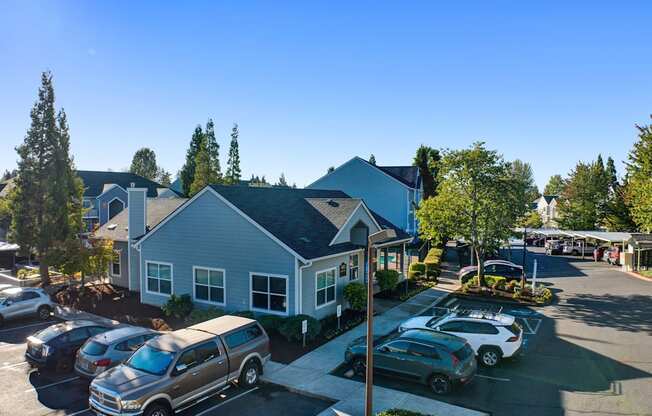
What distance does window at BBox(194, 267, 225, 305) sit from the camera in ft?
65.6

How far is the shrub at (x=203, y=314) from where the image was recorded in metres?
18.4

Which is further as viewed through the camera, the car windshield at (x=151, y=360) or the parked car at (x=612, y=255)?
the parked car at (x=612, y=255)

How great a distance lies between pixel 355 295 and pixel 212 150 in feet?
156

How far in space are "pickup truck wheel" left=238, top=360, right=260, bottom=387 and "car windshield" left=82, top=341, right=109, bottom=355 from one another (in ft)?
13.9

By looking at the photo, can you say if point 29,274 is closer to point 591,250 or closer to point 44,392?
point 44,392

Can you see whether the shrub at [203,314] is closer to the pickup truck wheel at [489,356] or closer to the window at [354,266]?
the window at [354,266]

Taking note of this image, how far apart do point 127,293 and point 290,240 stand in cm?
1201

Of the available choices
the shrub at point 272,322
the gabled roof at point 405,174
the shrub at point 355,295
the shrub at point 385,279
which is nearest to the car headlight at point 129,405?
the shrub at point 272,322

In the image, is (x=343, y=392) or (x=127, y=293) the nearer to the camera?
(x=343, y=392)

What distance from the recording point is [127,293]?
24688mm

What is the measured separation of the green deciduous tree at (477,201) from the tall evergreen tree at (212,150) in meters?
40.9

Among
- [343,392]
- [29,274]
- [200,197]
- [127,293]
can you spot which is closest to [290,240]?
[200,197]

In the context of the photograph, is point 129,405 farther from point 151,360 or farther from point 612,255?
point 612,255

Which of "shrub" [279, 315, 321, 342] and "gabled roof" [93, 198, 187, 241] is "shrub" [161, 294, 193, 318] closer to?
"shrub" [279, 315, 321, 342]
